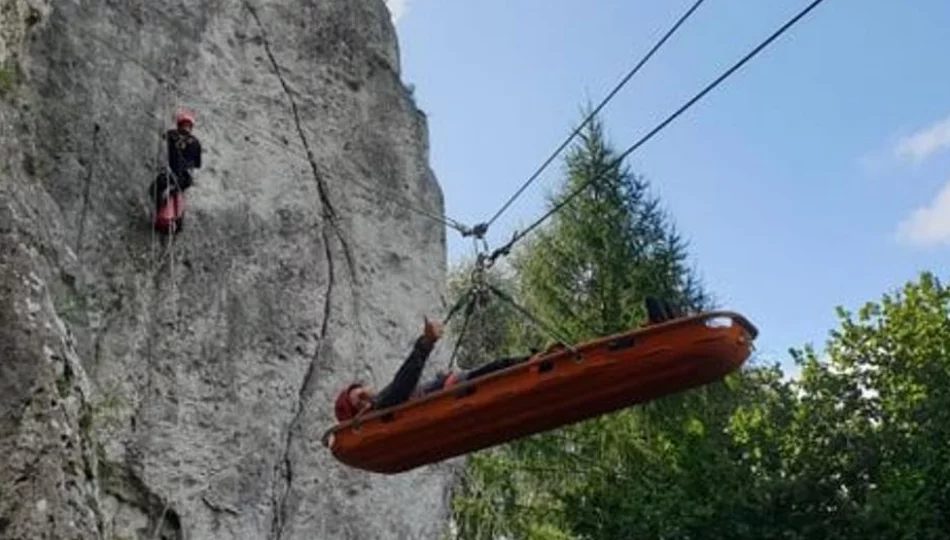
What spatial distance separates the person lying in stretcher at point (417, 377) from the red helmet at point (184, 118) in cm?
311

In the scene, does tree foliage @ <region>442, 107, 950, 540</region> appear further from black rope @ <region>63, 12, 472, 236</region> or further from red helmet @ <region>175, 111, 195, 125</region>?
red helmet @ <region>175, 111, 195, 125</region>

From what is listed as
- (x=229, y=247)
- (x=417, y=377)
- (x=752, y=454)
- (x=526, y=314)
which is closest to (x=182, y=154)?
(x=229, y=247)

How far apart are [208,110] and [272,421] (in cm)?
259

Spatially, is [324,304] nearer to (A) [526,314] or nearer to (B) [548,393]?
(A) [526,314]

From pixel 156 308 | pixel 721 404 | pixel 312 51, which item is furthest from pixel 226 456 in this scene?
pixel 721 404

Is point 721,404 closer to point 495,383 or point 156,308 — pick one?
point 156,308

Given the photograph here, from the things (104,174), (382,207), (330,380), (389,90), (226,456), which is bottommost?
(226,456)

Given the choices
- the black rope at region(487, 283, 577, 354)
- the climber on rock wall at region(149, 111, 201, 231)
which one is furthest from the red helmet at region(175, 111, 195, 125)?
the black rope at region(487, 283, 577, 354)

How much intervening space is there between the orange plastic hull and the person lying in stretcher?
20 centimetres

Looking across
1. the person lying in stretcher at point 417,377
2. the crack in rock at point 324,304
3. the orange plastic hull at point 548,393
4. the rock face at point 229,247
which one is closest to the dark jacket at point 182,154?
the rock face at point 229,247

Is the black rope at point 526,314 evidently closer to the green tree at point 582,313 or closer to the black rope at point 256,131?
the black rope at point 256,131

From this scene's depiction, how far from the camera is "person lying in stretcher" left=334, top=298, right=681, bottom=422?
660 cm

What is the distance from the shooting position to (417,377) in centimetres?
692

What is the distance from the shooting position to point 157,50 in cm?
998
